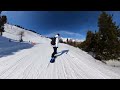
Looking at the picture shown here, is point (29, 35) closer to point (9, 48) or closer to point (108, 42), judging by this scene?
point (9, 48)

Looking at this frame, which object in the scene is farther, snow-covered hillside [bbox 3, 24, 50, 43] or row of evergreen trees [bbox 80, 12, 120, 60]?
row of evergreen trees [bbox 80, 12, 120, 60]

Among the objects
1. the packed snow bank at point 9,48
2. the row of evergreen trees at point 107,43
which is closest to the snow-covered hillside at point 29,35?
the packed snow bank at point 9,48

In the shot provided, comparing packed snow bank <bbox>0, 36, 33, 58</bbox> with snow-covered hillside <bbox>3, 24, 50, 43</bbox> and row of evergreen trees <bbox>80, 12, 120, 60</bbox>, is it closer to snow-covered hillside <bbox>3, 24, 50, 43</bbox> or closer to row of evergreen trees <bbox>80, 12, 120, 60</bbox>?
snow-covered hillside <bbox>3, 24, 50, 43</bbox>

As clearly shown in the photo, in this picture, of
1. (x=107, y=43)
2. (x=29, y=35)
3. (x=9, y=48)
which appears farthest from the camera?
(x=107, y=43)

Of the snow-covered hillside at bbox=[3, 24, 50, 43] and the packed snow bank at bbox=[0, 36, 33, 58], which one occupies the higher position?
the snow-covered hillside at bbox=[3, 24, 50, 43]

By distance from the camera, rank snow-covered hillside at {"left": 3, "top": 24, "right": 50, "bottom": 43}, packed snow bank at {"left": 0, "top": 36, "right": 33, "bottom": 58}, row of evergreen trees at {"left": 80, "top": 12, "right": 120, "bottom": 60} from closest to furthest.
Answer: snow-covered hillside at {"left": 3, "top": 24, "right": 50, "bottom": 43} < packed snow bank at {"left": 0, "top": 36, "right": 33, "bottom": 58} < row of evergreen trees at {"left": 80, "top": 12, "right": 120, "bottom": 60}

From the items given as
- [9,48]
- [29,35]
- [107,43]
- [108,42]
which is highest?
[29,35]

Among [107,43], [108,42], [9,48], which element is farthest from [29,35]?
[108,42]

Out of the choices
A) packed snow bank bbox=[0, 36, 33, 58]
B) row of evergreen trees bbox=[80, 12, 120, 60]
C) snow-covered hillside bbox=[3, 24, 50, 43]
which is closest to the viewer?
snow-covered hillside bbox=[3, 24, 50, 43]

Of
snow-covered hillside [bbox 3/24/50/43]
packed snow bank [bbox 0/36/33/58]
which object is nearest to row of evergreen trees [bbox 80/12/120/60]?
snow-covered hillside [bbox 3/24/50/43]

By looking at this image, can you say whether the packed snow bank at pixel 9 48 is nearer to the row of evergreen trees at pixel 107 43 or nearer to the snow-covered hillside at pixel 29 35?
the snow-covered hillside at pixel 29 35
